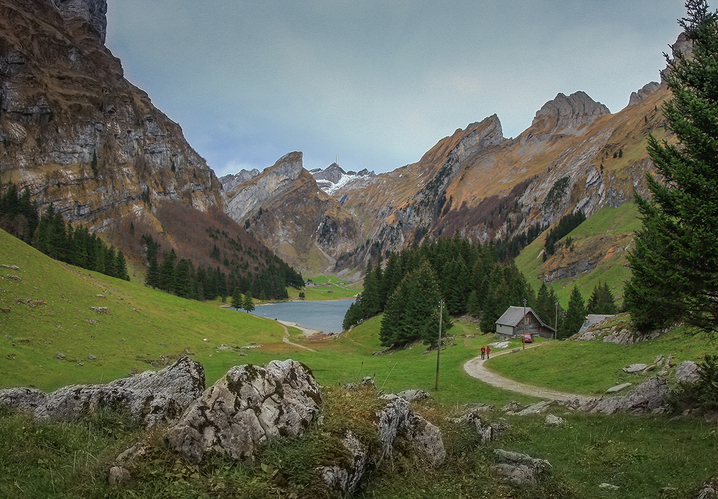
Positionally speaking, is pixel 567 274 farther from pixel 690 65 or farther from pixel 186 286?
pixel 690 65

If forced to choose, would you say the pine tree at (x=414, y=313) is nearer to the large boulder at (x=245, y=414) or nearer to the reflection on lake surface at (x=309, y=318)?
the reflection on lake surface at (x=309, y=318)

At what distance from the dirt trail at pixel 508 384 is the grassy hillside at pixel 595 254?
9647cm

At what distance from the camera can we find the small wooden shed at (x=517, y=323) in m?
68.4

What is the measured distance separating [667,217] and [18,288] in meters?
61.8

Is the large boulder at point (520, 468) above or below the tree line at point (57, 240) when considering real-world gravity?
below

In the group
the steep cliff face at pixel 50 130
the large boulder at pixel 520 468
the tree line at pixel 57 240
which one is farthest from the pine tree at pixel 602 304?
the steep cliff face at pixel 50 130

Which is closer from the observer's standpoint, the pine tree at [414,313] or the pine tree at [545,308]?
the pine tree at [414,313]

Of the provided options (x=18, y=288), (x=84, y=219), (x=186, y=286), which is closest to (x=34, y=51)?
(x=84, y=219)

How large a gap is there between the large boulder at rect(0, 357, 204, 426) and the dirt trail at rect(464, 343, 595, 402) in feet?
77.7

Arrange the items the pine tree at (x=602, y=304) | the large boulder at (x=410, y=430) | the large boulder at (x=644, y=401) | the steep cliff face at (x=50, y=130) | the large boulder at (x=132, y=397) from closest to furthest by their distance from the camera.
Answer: the large boulder at (x=410, y=430)
the large boulder at (x=132, y=397)
the large boulder at (x=644, y=401)
the pine tree at (x=602, y=304)
the steep cliff face at (x=50, y=130)

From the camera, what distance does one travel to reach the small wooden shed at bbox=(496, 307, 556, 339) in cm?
6838

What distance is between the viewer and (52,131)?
176750mm

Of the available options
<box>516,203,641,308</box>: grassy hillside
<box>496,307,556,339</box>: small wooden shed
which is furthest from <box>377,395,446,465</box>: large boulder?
<box>516,203,641,308</box>: grassy hillside

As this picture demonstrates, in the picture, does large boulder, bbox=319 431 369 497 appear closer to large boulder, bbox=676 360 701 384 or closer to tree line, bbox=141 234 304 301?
large boulder, bbox=676 360 701 384
